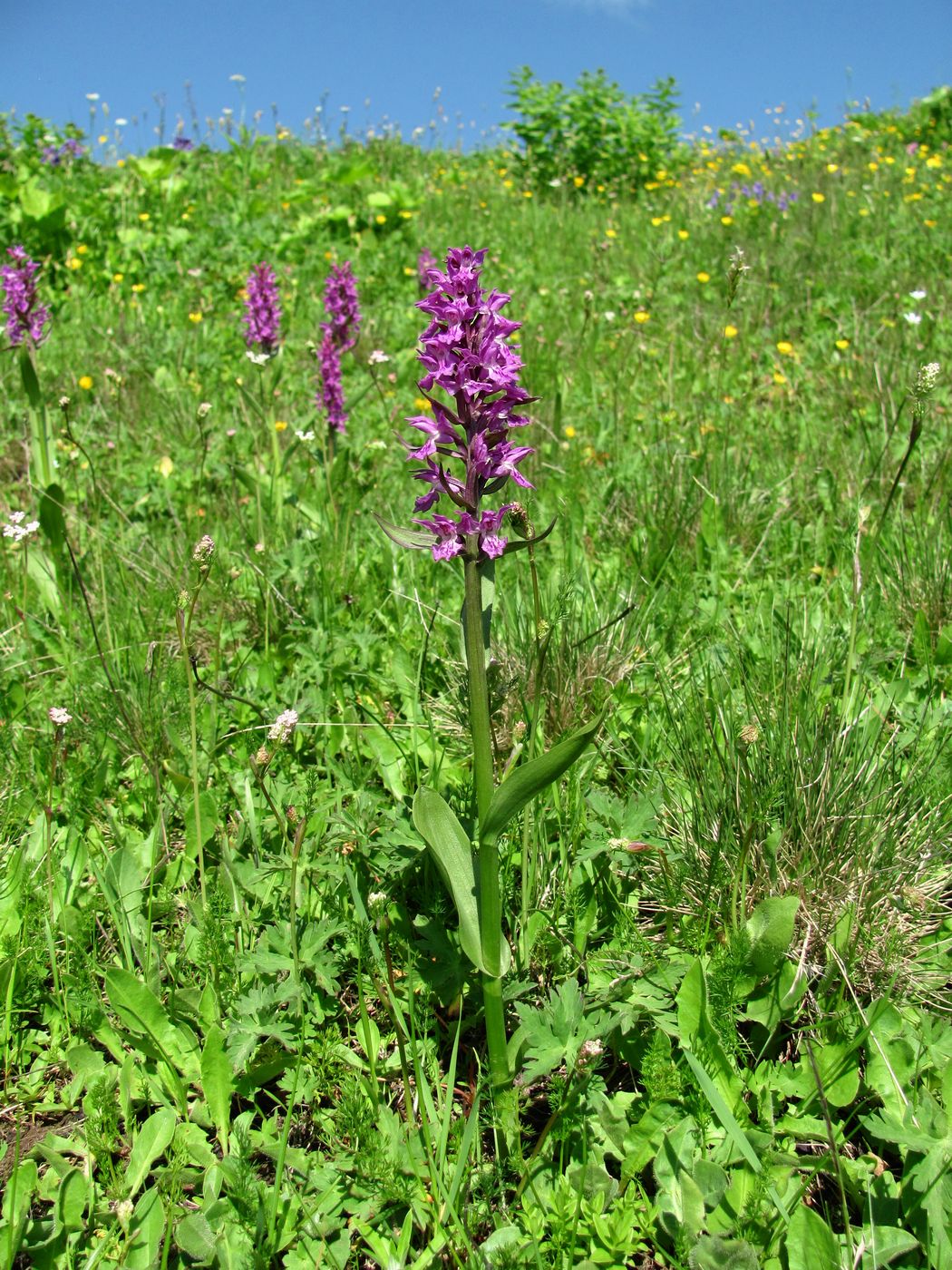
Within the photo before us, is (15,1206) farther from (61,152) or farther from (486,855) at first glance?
(61,152)

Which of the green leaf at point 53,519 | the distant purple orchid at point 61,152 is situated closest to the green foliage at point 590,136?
the distant purple orchid at point 61,152

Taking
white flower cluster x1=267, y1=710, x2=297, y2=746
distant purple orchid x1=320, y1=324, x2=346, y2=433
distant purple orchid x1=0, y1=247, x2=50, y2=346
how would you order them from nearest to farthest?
white flower cluster x1=267, y1=710, x2=297, y2=746, distant purple orchid x1=0, y1=247, x2=50, y2=346, distant purple orchid x1=320, y1=324, x2=346, y2=433

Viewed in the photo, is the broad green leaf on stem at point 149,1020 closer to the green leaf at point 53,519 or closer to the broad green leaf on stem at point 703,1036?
the broad green leaf on stem at point 703,1036

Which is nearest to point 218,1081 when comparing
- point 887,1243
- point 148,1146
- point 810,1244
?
point 148,1146

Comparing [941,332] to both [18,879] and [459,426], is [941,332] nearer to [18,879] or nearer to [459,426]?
[459,426]

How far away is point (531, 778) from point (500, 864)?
0.53 metres

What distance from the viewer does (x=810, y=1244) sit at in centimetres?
129

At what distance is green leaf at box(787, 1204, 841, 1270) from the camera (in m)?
1.27

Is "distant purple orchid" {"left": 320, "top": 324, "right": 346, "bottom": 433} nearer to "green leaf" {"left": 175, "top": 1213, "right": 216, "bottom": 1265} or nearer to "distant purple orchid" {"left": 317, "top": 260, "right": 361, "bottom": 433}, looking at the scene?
"distant purple orchid" {"left": 317, "top": 260, "right": 361, "bottom": 433}

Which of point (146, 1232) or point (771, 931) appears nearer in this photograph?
point (146, 1232)

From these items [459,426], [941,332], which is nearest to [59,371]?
[459,426]

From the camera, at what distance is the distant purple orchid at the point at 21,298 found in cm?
343

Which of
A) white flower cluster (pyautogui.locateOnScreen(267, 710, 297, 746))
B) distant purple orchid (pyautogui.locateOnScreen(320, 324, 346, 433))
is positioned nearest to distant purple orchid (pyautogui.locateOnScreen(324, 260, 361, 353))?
distant purple orchid (pyautogui.locateOnScreen(320, 324, 346, 433))

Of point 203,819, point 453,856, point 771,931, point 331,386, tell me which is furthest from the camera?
point 331,386
